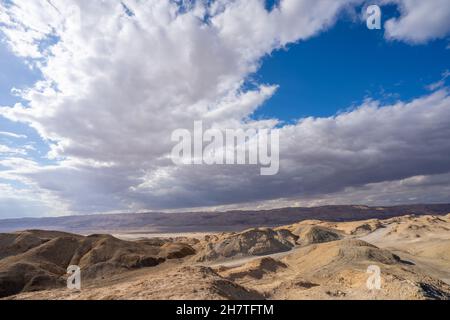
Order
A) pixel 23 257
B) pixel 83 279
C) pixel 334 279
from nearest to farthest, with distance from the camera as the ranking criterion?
1. pixel 334 279
2. pixel 83 279
3. pixel 23 257

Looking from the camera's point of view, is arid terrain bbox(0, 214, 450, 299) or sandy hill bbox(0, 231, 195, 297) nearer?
arid terrain bbox(0, 214, 450, 299)

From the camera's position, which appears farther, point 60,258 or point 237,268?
point 60,258

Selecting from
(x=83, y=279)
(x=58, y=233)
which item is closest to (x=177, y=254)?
(x=83, y=279)

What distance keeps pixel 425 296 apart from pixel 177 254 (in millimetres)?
36129

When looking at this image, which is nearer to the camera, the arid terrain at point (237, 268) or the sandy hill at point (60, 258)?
the arid terrain at point (237, 268)

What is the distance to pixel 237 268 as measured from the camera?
31500 millimetres

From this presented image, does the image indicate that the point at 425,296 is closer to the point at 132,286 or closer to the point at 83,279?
the point at 132,286

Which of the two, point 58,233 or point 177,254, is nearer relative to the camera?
point 177,254

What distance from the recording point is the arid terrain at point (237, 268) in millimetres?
15069

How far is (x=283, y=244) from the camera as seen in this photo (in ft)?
166

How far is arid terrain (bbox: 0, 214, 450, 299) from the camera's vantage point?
15.1 m

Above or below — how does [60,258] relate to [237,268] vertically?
below
